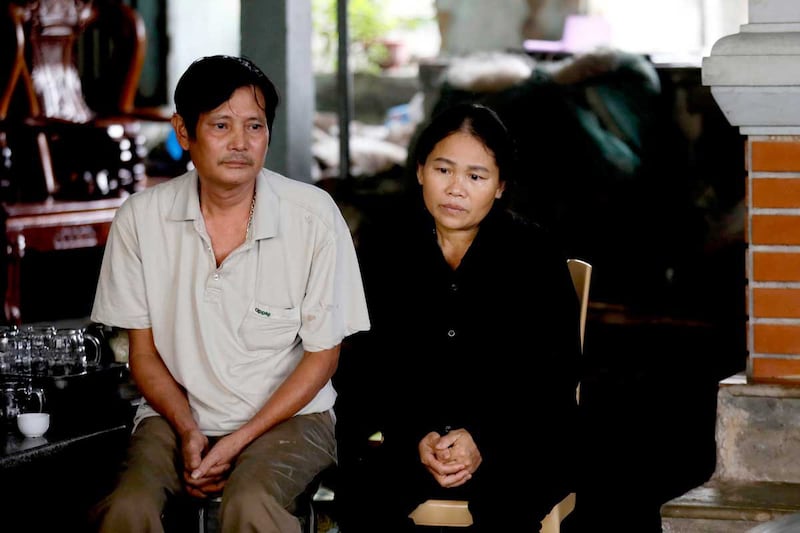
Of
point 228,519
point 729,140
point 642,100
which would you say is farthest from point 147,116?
point 228,519

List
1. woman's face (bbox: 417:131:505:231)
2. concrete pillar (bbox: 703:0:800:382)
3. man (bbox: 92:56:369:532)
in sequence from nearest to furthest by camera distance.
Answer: man (bbox: 92:56:369:532) → woman's face (bbox: 417:131:505:231) → concrete pillar (bbox: 703:0:800:382)

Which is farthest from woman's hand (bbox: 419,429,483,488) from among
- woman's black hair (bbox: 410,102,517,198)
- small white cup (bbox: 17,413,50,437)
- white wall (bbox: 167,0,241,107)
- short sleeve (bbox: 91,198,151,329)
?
white wall (bbox: 167,0,241,107)

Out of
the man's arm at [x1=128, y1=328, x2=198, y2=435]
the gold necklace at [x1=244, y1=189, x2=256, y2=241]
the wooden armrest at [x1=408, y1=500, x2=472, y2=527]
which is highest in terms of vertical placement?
the gold necklace at [x1=244, y1=189, x2=256, y2=241]

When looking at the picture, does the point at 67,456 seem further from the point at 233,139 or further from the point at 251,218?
the point at 233,139

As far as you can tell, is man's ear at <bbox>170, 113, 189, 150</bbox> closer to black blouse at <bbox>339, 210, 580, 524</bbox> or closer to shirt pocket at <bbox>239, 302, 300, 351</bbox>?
shirt pocket at <bbox>239, 302, 300, 351</bbox>

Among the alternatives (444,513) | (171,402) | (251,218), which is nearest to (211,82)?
(251,218)

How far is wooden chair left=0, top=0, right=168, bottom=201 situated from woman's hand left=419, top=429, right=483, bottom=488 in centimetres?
333

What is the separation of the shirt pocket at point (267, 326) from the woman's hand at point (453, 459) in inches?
17.0

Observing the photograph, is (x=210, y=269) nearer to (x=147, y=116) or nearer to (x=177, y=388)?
(x=177, y=388)

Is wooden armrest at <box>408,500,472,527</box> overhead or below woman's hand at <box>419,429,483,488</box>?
below

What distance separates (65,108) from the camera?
6363mm

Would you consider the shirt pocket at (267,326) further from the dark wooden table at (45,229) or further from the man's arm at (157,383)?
the dark wooden table at (45,229)

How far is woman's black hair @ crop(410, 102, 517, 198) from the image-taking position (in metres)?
2.98

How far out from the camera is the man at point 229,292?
2.83m
